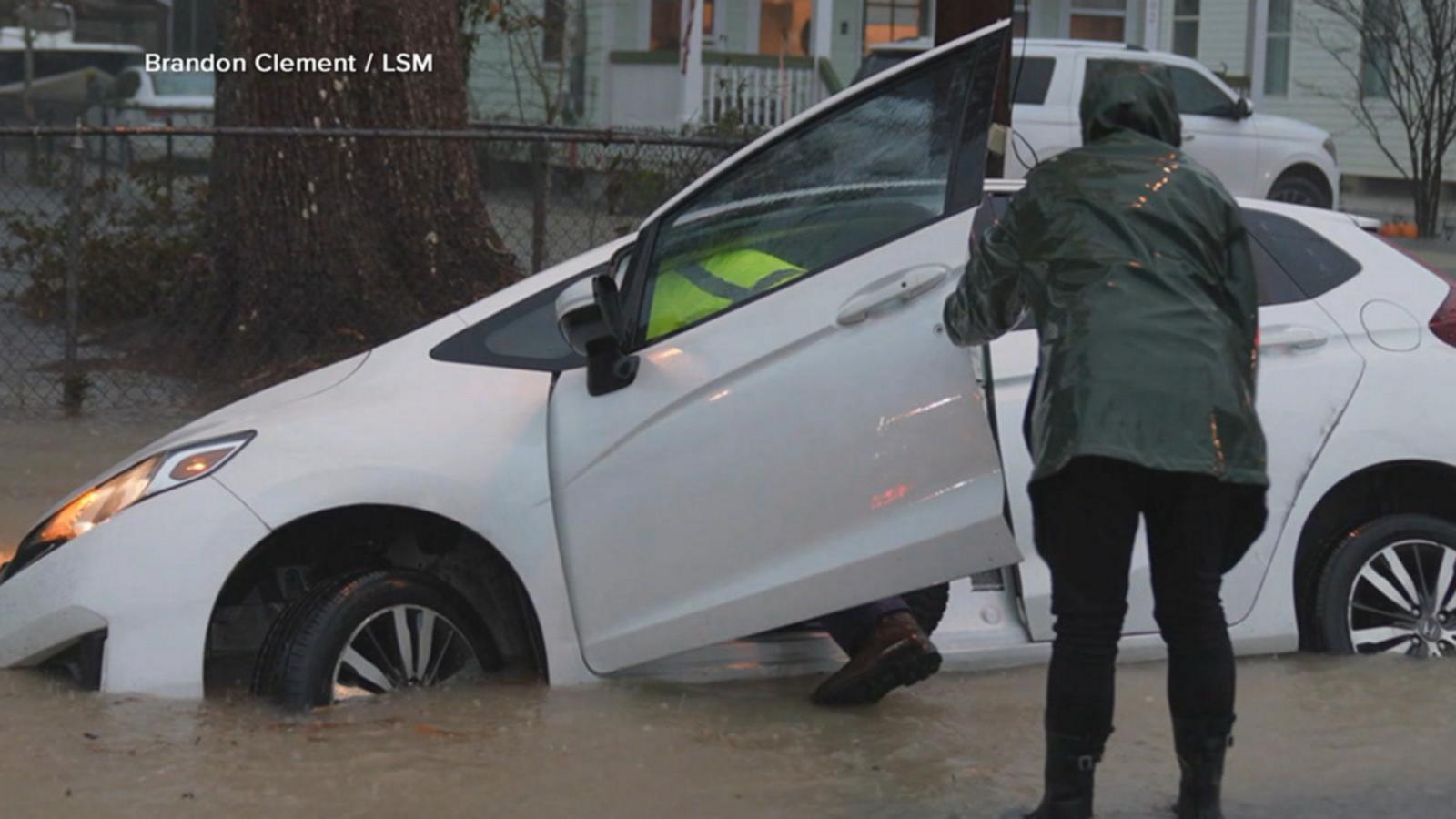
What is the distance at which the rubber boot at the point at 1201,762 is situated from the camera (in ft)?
13.2

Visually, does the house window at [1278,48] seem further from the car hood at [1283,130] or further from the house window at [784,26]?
the car hood at [1283,130]

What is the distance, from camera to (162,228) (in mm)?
10562

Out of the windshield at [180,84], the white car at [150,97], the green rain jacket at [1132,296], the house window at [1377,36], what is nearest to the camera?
the green rain jacket at [1132,296]

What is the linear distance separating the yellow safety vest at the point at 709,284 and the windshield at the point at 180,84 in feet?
75.0

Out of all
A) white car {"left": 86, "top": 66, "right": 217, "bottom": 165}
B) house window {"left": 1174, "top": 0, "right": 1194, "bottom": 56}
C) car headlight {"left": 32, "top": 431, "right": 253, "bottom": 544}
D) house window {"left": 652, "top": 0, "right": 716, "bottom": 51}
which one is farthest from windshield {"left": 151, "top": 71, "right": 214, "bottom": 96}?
car headlight {"left": 32, "top": 431, "right": 253, "bottom": 544}

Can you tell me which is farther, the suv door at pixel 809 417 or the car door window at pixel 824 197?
the car door window at pixel 824 197

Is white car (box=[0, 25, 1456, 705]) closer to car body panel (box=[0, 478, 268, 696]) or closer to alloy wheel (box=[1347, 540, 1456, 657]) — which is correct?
car body panel (box=[0, 478, 268, 696])

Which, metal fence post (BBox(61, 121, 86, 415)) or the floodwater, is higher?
metal fence post (BBox(61, 121, 86, 415))

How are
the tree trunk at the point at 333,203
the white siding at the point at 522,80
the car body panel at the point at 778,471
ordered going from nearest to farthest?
the car body panel at the point at 778,471 → the tree trunk at the point at 333,203 → the white siding at the point at 522,80

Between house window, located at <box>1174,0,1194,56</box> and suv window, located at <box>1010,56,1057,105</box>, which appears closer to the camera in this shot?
suv window, located at <box>1010,56,1057,105</box>

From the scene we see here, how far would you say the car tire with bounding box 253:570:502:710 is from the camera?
476 centimetres

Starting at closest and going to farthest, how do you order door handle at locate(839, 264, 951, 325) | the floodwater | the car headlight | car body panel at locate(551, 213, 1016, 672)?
the floodwater
car body panel at locate(551, 213, 1016, 672)
door handle at locate(839, 264, 951, 325)
the car headlight

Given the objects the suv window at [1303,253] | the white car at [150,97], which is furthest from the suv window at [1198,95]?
the suv window at [1303,253]

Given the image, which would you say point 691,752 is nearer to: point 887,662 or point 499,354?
point 887,662
